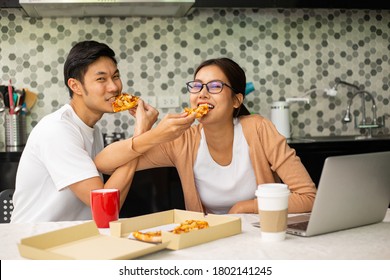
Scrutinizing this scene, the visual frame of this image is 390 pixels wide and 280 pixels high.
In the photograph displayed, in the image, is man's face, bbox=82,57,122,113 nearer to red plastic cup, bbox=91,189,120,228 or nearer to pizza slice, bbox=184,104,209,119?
pizza slice, bbox=184,104,209,119

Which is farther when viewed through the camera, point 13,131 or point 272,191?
point 13,131

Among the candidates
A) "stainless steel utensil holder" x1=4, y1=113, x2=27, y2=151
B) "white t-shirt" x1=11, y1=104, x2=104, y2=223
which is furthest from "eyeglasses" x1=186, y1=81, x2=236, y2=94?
"stainless steel utensil holder" x1=4, y1=113, x2=27, y2=151

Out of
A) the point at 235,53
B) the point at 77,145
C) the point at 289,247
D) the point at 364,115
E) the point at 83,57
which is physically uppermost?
the point at 235,53

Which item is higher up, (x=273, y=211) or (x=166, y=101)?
(x=166, y=101)

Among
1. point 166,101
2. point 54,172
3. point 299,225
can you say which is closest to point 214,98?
point 54,172

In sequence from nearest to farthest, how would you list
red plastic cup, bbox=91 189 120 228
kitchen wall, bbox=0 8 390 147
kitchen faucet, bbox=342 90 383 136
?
1. red plastic cup, bbox=91 189 120 228
2. kitchen wall, bbox=0 8 390 147
3. kitchen faucet, bbox=342 90 383 136

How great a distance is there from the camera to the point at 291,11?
3855 millimetres

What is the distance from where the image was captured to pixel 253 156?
2.19m

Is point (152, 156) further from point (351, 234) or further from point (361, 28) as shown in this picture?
point (361, 28)

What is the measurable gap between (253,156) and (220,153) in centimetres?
14

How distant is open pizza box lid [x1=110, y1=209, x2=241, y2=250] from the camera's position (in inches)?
51.1

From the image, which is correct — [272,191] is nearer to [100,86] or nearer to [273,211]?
[273,211]

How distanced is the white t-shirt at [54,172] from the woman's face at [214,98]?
0.49 meters

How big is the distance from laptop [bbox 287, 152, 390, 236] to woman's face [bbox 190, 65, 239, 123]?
2.32 ft
